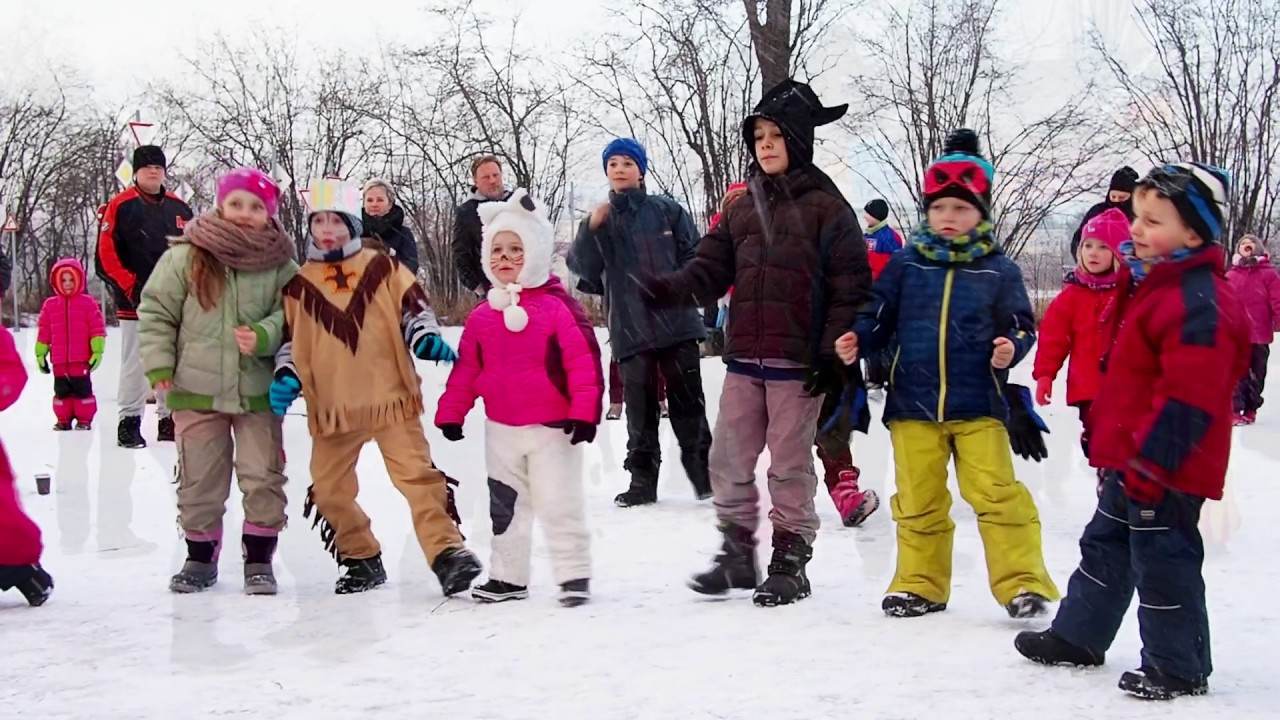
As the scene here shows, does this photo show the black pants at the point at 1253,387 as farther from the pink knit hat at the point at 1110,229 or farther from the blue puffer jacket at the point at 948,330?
the blue puffer jacket at the point at 948,330

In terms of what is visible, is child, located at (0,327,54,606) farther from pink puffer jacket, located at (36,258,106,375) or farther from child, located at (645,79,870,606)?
pink puffer jacket, located at (36,258,106,375)

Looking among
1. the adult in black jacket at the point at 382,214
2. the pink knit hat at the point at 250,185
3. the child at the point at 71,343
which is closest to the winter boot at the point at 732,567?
the pink knit hat at the point at 250,185

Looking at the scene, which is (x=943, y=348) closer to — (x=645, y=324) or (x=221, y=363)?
(x=645, y=324)

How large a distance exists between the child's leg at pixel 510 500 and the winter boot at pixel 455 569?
78 mm

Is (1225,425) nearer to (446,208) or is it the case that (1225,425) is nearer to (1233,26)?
(1233,26)

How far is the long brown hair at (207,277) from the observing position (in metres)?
4.86

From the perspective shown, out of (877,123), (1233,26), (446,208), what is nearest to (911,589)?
(877,123)

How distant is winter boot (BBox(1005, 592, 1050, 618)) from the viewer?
4160 mm

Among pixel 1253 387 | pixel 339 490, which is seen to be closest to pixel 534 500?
pixel 339 490

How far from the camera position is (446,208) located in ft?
104

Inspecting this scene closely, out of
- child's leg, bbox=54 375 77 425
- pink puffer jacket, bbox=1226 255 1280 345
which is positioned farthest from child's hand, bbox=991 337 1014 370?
child's leg, bbox=54 375 77 425

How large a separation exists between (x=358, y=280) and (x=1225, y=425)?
3.18 m

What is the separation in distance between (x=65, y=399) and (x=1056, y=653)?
9328 mm

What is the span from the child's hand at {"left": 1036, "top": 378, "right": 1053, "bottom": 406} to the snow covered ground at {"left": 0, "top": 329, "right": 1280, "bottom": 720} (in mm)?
639
